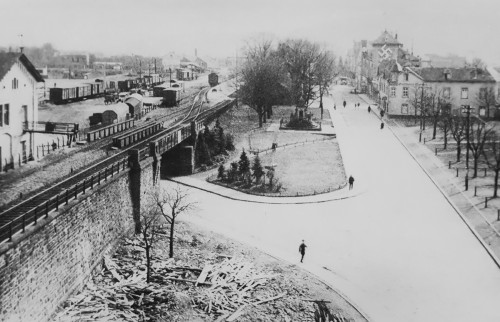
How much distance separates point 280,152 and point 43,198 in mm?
32921

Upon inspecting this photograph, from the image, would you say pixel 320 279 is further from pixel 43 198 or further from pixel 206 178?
pixel 206 178

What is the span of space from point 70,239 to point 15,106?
47.2 ft

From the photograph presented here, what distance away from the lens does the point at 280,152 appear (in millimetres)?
53875

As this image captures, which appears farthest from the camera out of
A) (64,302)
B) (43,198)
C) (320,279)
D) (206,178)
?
(206,178)

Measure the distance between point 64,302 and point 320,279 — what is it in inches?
452

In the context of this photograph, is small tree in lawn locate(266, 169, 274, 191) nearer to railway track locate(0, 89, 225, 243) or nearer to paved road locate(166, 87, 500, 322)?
paved road locate(166, 87, 500, 322)

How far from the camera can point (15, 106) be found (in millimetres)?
33094

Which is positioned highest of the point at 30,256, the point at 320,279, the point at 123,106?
the point at 123,106

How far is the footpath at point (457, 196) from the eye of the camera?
97.0 ft

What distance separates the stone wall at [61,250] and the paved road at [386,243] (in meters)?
6.62

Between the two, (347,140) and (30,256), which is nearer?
(30,256)

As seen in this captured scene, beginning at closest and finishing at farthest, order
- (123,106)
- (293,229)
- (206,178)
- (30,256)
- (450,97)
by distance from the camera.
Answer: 1. (30,256)
2. (293,229)
3. (206,178)
4. (123,106)
5. (450,97)

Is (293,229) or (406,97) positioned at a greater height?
(406,97)

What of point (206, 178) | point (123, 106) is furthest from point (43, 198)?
point (123, 106)
